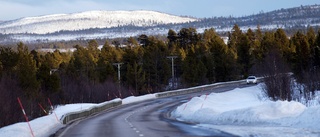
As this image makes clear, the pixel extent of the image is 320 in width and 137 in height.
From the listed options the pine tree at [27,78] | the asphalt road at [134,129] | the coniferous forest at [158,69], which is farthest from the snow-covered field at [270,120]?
the pine tree at [27,78]

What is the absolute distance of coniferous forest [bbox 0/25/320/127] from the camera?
48.2m

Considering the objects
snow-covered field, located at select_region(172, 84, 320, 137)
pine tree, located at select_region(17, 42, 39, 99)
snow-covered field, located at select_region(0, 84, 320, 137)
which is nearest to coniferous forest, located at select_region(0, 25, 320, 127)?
pine tree, located at select_region(17, 42, 39, 99)

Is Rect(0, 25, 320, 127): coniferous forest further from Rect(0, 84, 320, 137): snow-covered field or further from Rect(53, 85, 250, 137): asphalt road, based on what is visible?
Rect(0, 84, 320, 137): snow-covered field

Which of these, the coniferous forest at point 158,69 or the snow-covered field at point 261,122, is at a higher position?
the snow-covered field at point 261,122

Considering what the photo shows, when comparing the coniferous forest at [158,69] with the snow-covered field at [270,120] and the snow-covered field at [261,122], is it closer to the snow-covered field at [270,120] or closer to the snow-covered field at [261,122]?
the snow-covered field at [261,122]

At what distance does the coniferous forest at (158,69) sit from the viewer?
4816cm

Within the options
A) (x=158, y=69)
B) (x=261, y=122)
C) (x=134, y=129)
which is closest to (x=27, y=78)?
(x=134, y=129)

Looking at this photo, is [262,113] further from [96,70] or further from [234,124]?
[96,70]

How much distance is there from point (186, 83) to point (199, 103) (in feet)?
183

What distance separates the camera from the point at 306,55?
73500 mm

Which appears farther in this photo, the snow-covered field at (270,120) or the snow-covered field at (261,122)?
the snow-covered field at (261,122)

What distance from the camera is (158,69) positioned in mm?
107625

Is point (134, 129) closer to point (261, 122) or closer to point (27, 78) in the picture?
point (261, 122)

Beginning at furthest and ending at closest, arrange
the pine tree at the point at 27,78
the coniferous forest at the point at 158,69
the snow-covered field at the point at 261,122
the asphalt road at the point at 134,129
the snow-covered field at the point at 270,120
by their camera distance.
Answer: the pine tree at the point at 27,78 < the coniferous forest at the point at 158,69 < the asphalt road at the point at 134,129 < the snow-covered field at the point at 261,122 < the snow-covered field at the point at 270,120
